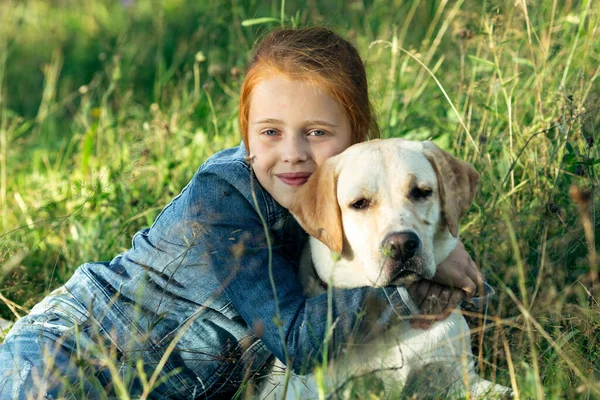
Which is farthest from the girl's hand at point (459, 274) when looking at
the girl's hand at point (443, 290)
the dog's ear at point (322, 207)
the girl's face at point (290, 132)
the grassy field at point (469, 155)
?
the girl's face at point (290, 132)

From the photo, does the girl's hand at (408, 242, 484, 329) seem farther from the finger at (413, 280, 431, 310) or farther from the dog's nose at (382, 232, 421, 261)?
the dog's nose at (382, 232, 421, 261)

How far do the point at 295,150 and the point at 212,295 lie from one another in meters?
0.60

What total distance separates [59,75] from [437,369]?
16.6 ft

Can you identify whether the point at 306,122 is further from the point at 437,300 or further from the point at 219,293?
the point at 437,300

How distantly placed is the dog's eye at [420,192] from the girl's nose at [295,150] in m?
0.52

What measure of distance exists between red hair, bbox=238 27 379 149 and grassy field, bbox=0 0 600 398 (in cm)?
18

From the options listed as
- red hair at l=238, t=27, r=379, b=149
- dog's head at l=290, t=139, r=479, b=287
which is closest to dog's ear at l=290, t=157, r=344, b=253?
dog's head at l=290, t=139, r=479, b=287

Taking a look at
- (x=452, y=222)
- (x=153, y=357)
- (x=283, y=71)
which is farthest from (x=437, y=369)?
(x=283, y=71)

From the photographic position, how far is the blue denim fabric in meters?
2.74

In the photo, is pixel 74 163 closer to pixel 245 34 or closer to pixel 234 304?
pixel 245 34

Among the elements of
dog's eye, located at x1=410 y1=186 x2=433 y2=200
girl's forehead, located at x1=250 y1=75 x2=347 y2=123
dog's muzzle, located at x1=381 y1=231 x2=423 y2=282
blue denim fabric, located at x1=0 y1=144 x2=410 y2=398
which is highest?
girl's forehead, located at x1=250 y1=75 x2=347 y2=123

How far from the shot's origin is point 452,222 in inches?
106

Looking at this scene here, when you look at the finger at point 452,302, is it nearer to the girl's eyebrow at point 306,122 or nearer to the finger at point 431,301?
the finger at point 431,301

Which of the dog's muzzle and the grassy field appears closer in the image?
the dog's muzzle
